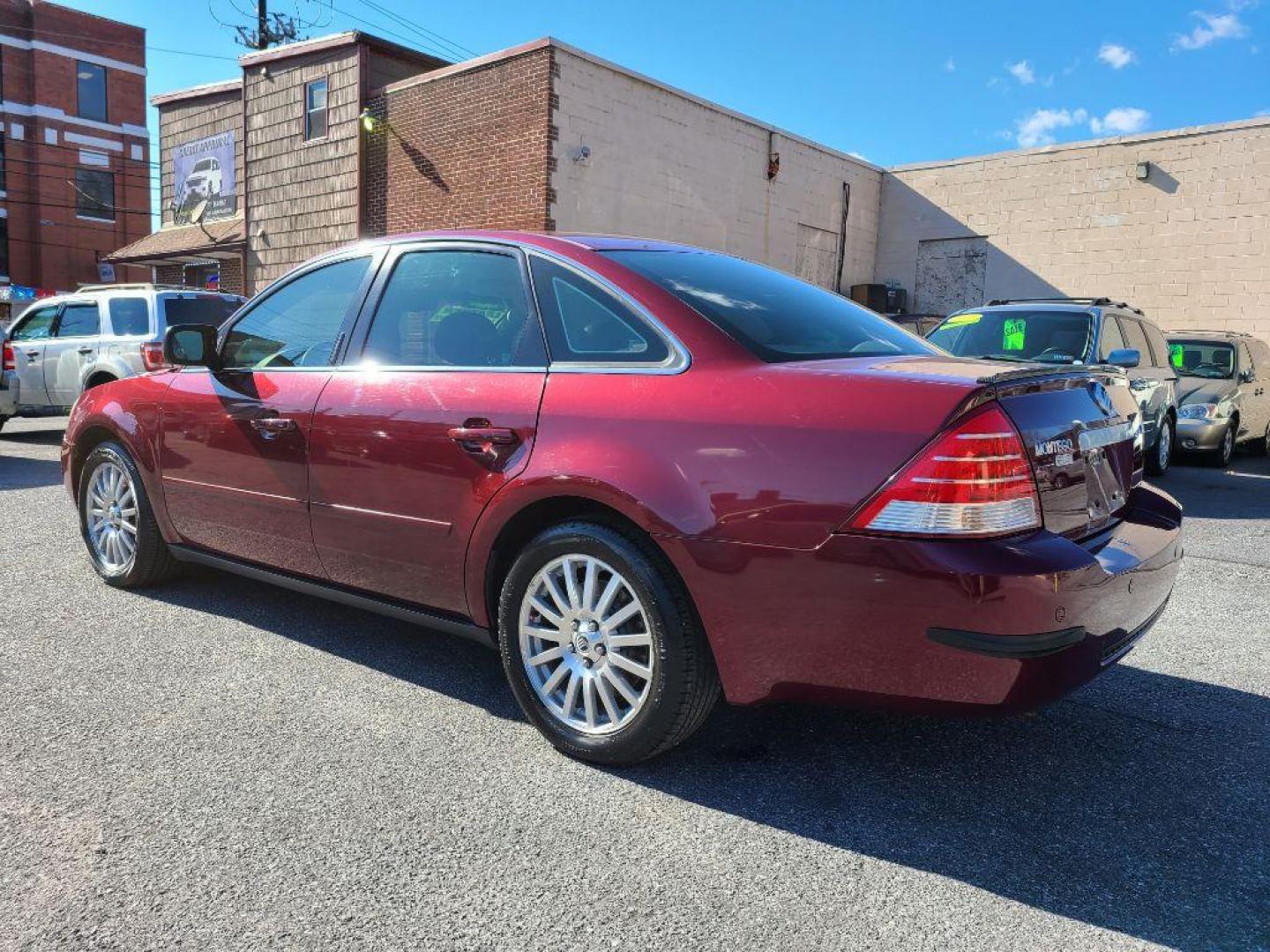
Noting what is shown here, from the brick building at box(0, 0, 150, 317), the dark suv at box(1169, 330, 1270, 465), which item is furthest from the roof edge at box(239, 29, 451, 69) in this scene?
the brick building at box(0, 0, 150, 317)

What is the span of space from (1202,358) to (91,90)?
43.0m

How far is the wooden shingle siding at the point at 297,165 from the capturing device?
58.9ft

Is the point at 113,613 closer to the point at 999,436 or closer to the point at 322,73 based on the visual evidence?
the point at 999,436

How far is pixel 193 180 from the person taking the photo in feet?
75.4

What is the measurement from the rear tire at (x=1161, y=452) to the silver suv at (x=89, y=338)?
1001 cm

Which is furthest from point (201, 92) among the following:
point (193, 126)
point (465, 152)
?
point (465, 152)

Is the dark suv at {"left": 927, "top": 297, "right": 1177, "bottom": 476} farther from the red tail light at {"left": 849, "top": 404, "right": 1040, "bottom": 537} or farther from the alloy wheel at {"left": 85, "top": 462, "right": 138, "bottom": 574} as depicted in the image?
the alloy wheel at {"left": 85, "top": 462, "right": 138, "bottom": 574}

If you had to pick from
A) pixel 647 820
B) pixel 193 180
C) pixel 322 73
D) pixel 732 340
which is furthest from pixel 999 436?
pixel 193 180

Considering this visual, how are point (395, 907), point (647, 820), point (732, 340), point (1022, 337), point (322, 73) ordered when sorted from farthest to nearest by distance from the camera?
1. point (322, 73)
2. point (1022, 337)
3. point (732, 340)
4. point (647, 820)
5. point (395, 907)

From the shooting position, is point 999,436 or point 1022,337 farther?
point 1022,337

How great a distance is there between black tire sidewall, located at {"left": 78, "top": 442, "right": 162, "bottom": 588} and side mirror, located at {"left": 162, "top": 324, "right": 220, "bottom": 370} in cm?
74

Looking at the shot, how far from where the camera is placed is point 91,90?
130 feet

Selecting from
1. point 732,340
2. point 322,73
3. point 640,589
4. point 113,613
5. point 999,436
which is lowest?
point 113,613

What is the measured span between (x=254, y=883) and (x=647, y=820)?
0.99 m
